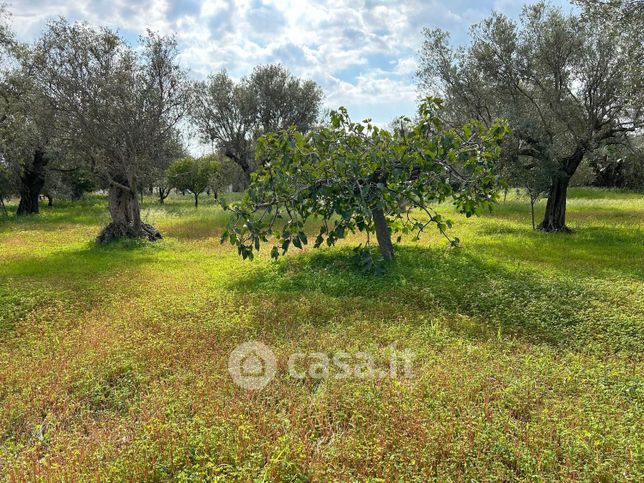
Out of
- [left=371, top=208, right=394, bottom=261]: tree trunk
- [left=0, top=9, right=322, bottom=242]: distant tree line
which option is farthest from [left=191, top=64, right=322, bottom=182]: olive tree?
[left=371, top=208, right=394, bottom=261]: tree trunk

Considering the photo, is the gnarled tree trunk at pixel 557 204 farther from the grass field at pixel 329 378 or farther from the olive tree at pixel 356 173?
the olive tree at pixel 356 173

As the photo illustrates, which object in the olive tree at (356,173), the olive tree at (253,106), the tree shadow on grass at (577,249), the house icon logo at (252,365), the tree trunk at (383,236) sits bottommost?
the house icon logo at (252,365)

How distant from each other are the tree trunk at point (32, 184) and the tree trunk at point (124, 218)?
1589 centimetres

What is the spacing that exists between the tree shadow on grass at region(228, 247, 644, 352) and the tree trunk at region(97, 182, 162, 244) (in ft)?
30.2

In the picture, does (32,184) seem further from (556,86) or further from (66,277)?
(556,86)

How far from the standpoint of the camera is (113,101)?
1634cm

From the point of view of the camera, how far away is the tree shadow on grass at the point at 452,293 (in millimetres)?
7344

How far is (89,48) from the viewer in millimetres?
16594

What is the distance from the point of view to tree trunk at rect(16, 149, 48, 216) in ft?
99.8

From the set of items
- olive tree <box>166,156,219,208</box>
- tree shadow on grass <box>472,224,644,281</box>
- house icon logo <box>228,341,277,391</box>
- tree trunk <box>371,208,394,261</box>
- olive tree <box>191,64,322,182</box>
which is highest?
olive tree <box>191,64,322,182</box>

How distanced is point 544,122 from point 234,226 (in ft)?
46.5

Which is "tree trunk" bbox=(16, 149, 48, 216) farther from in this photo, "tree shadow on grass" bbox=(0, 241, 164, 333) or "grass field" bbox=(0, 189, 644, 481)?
"grass field" bbox=(0, 189, 644, 481)

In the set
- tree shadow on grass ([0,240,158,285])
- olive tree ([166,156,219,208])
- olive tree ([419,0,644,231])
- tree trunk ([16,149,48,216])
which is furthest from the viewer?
olive tree ([166,156,219,208])

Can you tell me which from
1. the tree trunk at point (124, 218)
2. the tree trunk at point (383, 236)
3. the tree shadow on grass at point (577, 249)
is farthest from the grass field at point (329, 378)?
the tree trunk at point (124, 218)
